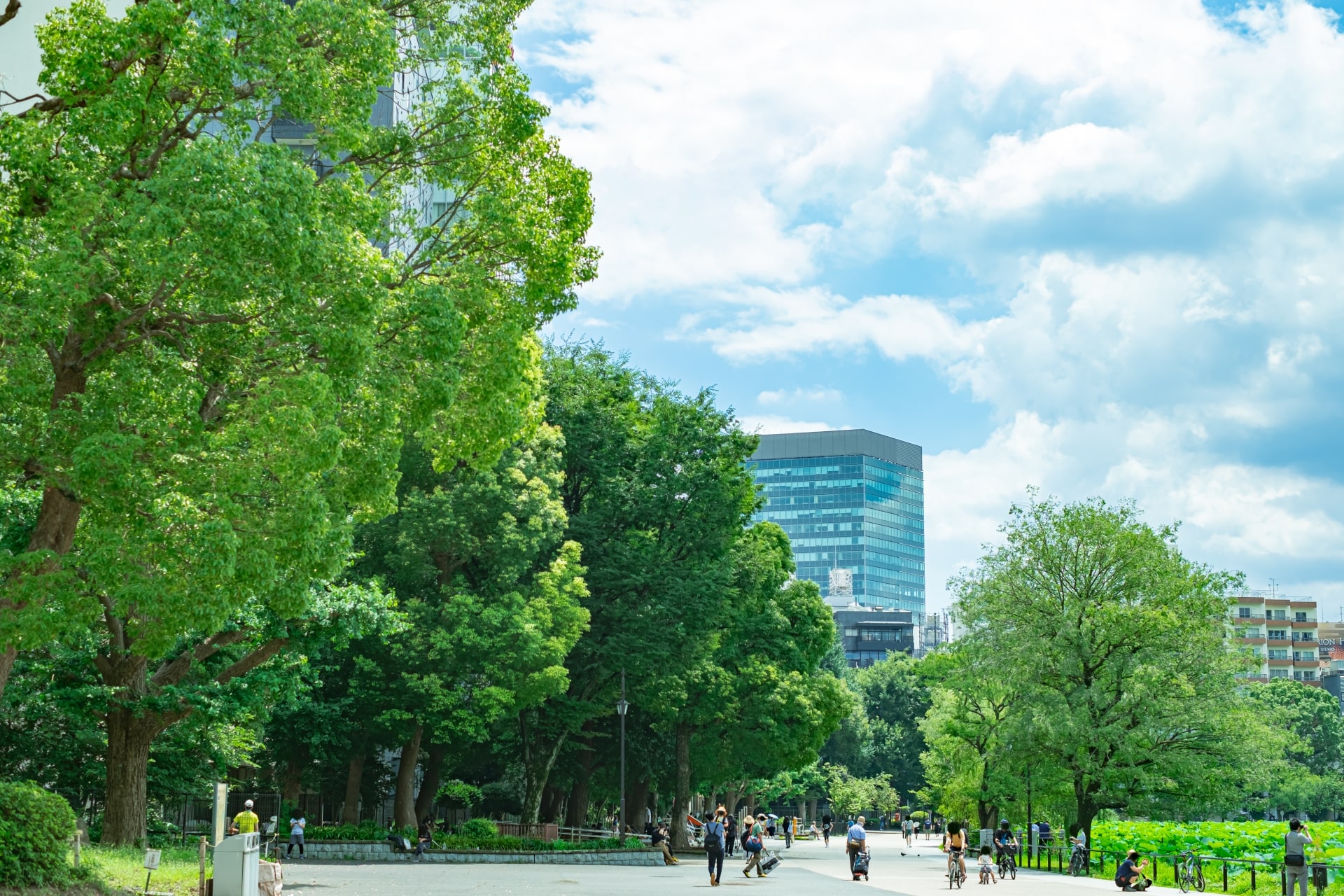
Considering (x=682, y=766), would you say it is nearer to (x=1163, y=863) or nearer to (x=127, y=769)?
(x=1163, y=863)

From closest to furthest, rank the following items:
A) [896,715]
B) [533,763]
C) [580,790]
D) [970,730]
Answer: [533,763] → [580,790] → [970,730] → [896,715]

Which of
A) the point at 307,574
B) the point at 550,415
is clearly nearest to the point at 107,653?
the point at 307,574

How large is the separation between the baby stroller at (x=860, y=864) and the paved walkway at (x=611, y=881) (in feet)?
1.08

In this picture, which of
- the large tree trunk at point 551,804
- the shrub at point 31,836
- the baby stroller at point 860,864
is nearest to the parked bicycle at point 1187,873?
the baby stroller at point 860,864

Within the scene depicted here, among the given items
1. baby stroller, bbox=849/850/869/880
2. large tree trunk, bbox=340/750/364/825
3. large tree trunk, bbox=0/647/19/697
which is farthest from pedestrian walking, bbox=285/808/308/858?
large tree trunk, bbox=0/647/19/697

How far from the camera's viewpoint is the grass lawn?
58.8 feet

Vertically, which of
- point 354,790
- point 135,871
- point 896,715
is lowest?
point 354,790

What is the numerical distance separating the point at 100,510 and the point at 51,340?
2234 mm

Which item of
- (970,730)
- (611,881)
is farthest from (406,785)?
(970,730)

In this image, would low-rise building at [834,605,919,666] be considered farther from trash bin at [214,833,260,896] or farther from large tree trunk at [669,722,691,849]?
trash bin at [214,833,260,896]

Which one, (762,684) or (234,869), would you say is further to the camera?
(762,684)

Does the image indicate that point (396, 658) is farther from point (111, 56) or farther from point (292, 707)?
point (111, 56)

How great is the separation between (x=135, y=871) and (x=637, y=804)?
3776 cm

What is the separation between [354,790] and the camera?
142 feet
